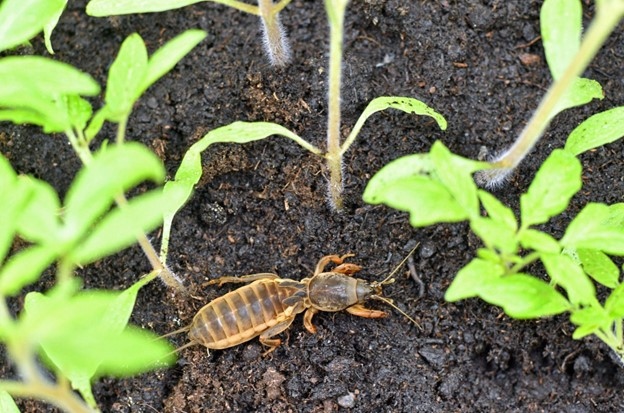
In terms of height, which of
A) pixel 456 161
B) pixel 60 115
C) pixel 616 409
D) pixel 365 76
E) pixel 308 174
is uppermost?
pixel 60 115

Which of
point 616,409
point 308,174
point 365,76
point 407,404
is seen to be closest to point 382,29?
→ point 365,76

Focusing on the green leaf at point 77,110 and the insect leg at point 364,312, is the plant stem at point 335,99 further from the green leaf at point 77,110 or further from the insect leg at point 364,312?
the green leaf at point 77,110

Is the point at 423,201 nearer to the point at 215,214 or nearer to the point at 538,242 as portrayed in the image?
the point at 538,242

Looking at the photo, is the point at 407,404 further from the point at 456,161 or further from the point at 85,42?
the point at 85,42

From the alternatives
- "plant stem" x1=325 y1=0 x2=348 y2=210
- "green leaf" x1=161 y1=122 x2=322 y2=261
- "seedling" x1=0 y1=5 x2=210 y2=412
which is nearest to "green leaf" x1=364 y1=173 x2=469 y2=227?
"plant stem" x1=325 y1=0 x2=348 y2=210

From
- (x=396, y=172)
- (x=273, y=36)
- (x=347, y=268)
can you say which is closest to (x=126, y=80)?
(x=396, y=172)

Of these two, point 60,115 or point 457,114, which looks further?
point 457,114

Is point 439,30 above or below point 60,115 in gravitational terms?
below
